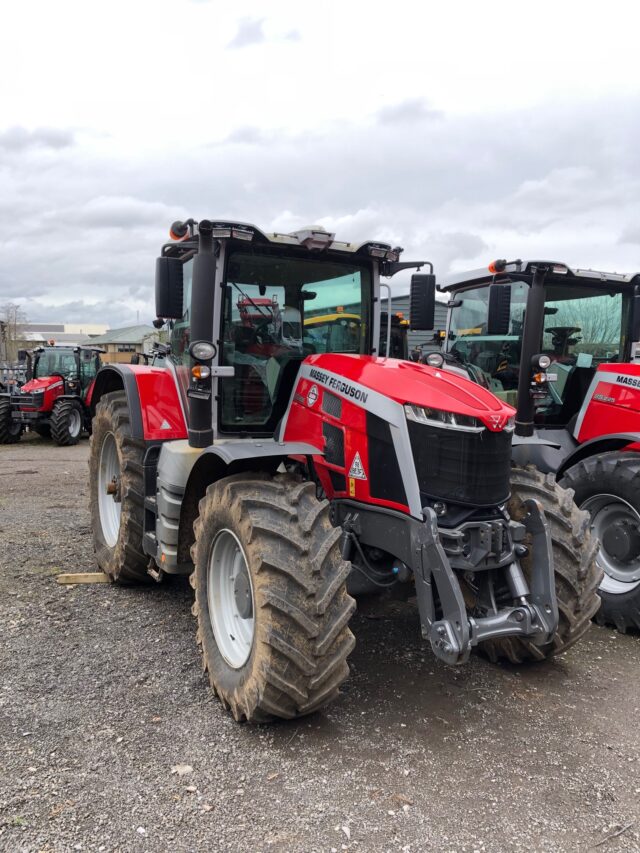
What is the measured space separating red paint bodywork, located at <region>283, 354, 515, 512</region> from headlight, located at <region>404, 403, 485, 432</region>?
0.08 feet

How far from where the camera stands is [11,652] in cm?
404

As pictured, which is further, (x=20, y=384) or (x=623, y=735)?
(x=20, y=384)

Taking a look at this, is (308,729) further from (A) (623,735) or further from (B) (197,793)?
(A) (623,735)

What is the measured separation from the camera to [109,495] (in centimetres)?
566

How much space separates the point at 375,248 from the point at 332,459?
1.48 meters

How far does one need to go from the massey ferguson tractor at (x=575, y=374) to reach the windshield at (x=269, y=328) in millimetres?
1522

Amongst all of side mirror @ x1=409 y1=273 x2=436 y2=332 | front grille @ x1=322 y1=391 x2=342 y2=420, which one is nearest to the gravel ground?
front grille @ x1=322 y1=391 x2=342 y2=420

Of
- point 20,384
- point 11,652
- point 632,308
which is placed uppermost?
point 632,308

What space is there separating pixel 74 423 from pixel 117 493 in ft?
35.3

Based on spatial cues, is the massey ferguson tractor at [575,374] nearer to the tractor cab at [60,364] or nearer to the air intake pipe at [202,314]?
the air intake pipe at [202,314]

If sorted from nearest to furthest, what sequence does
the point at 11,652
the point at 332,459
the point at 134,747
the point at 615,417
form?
the point at 134,747 < the point at 332,459 < the point at 11,652 < the point at 615,417

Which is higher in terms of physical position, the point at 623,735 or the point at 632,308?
the point at 632,308

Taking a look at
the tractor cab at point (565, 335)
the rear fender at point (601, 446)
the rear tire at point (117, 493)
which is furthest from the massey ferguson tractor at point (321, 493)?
the tractor cab at point (565, 335)

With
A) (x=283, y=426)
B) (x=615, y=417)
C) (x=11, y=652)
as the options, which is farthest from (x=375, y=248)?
(x=11, y=652)
